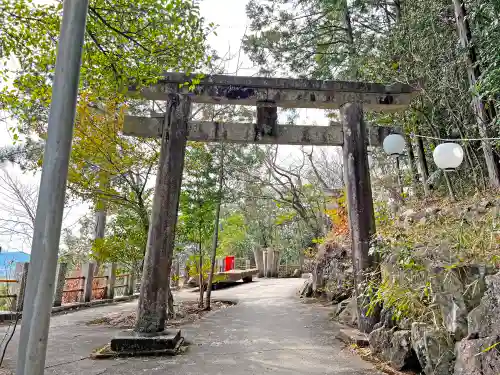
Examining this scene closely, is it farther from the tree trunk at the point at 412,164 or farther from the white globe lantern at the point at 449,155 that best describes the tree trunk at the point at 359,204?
the tree trunk at the point at 412,164

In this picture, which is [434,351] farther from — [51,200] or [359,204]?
Answer: [51,200]

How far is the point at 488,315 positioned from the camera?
2.58 m

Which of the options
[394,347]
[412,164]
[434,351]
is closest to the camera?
[434,351]

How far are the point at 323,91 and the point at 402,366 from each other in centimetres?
421

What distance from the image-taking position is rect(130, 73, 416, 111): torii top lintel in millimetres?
5438

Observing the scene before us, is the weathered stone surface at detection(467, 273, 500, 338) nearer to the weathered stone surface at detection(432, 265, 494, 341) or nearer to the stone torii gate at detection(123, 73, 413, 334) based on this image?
the weathered stone surface at detection(432, 265, 494, 341)

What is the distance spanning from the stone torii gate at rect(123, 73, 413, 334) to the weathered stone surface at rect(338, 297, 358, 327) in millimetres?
1192

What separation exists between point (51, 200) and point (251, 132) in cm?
388

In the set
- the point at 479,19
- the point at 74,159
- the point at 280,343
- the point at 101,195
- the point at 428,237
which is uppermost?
the point at 479,19

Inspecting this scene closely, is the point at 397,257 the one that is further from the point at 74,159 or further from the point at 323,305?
the point at 74,159

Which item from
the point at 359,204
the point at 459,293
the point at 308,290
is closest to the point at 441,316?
the point at 459,293

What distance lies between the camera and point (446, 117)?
7.01 metres

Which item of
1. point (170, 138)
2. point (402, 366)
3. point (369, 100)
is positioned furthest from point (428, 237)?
point (170, 138)

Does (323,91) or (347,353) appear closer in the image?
(347,353)
